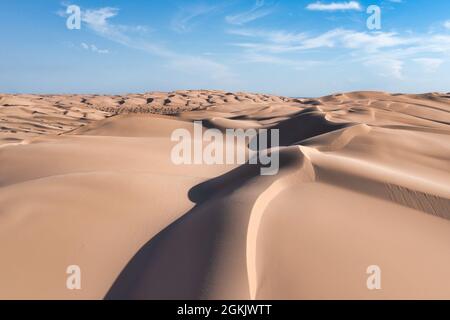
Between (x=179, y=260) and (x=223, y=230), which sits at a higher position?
(x=223, y=230)

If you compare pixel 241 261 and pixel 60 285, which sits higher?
pixel 241 261

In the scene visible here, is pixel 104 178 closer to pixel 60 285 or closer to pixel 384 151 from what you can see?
pixel 60 285

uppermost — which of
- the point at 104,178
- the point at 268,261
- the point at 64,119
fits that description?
the point at 64,119

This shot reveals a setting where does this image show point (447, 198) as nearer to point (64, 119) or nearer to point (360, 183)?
point (360, 183)

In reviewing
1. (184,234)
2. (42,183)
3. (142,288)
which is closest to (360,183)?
(184,234)

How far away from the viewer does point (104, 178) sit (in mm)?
3582

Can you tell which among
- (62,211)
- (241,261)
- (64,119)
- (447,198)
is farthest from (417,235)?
(64,119)

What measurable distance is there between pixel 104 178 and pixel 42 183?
0.59 meters

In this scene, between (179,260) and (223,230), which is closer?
(179,260)

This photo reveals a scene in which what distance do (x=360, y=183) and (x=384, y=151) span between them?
76.6 inches

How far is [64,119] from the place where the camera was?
15805mm

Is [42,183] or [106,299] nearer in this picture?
[106,299]
